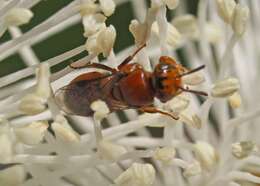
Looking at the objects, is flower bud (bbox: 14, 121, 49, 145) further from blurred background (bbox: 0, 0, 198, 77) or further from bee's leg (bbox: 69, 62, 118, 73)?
blurred background (bbox: 0, 0, 198, 77)

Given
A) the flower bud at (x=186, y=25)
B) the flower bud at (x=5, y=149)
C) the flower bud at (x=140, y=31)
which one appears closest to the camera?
the flower bud at (x=5, y=149)

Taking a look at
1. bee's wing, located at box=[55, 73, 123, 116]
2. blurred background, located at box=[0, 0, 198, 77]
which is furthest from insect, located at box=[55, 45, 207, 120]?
blurred background, located at box=[0, 0, 198, 77]

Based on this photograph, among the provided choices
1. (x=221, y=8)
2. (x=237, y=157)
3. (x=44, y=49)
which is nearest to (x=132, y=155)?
(x=237, y=157)

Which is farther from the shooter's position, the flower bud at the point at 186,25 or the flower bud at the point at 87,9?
the flower bud at the point at 186,25

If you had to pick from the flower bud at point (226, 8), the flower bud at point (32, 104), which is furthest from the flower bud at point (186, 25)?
the flower bud at point (32, 104)

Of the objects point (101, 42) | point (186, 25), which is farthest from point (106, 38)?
point (186, 25)

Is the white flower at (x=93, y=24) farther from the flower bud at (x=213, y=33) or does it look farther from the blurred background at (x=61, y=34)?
the flower bud at (x=213, y=33)

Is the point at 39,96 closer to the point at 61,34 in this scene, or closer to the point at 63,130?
the point at 63,130
